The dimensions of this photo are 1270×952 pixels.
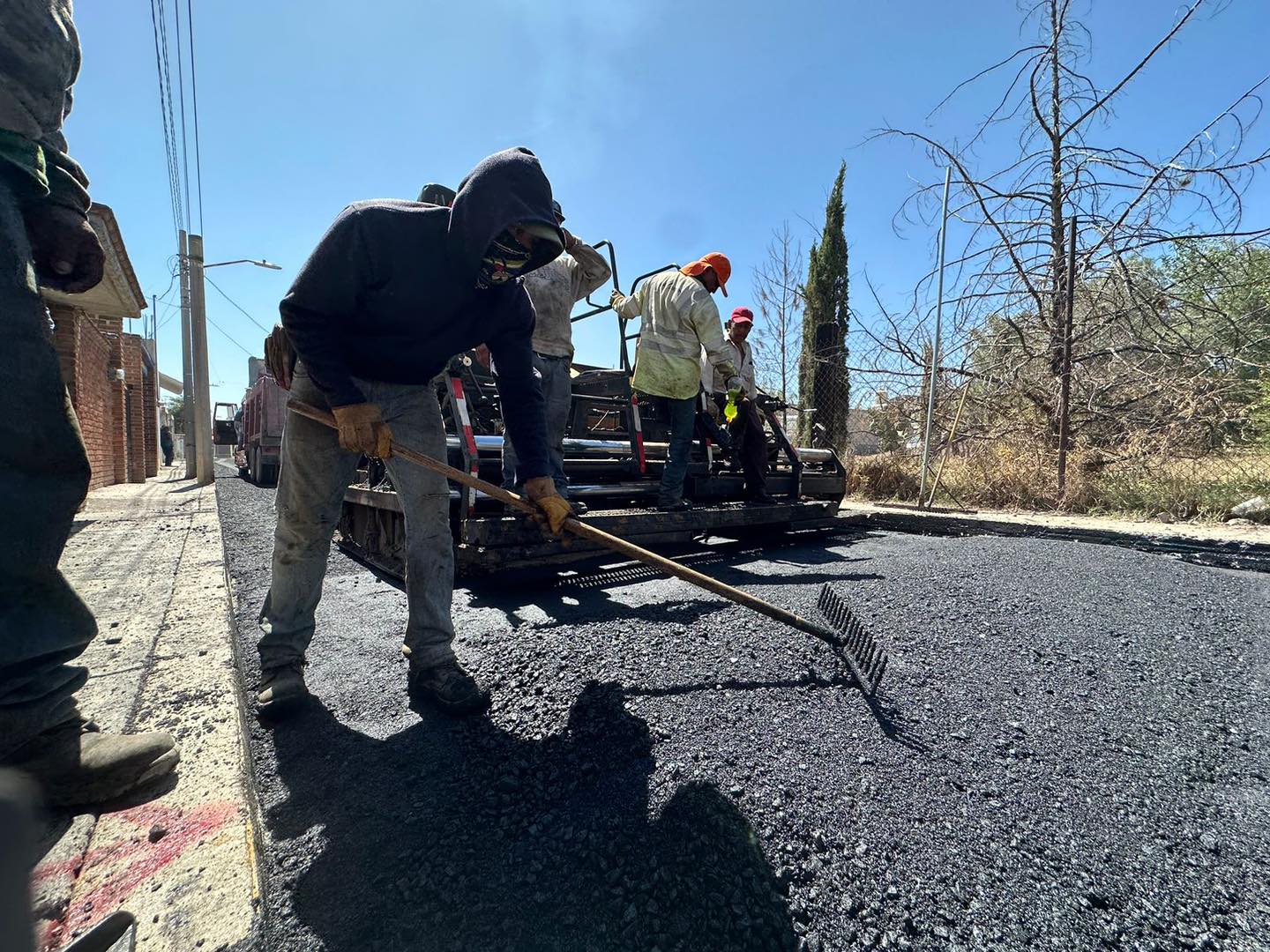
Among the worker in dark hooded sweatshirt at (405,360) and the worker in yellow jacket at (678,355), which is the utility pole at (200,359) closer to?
the worker in yellow jacket at (678,355)

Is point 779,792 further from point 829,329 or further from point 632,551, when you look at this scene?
point 829,329

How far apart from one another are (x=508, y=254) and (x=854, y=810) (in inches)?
71.0

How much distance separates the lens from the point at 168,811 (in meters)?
1.29

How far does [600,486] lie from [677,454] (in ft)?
2.01

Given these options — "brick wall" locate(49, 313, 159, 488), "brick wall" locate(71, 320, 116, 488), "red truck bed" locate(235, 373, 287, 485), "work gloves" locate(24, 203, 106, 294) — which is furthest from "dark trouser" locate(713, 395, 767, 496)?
"red truck bed" locate(235, 373, 287, 485)

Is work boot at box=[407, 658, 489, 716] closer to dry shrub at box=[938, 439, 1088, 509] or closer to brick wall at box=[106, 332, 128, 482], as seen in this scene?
dry shrub at box=[938, 439, 1088, 509]

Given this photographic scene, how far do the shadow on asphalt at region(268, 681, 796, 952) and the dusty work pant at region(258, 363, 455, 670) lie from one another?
0.39m

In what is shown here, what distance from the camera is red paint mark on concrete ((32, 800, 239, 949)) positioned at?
3.37ft

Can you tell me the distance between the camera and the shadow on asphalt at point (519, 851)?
1.07 m

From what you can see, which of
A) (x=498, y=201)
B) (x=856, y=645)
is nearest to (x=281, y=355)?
(x=498, y=201)

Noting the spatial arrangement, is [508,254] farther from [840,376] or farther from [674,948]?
[840,376]

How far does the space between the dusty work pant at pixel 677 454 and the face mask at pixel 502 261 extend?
2471 mm

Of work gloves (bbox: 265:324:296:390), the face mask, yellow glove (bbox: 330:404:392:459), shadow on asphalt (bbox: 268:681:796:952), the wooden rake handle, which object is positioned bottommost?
shadow on asphalt (bbox: 268:681:796:952)

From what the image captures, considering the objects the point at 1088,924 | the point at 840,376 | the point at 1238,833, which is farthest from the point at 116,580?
the point at 840,376
